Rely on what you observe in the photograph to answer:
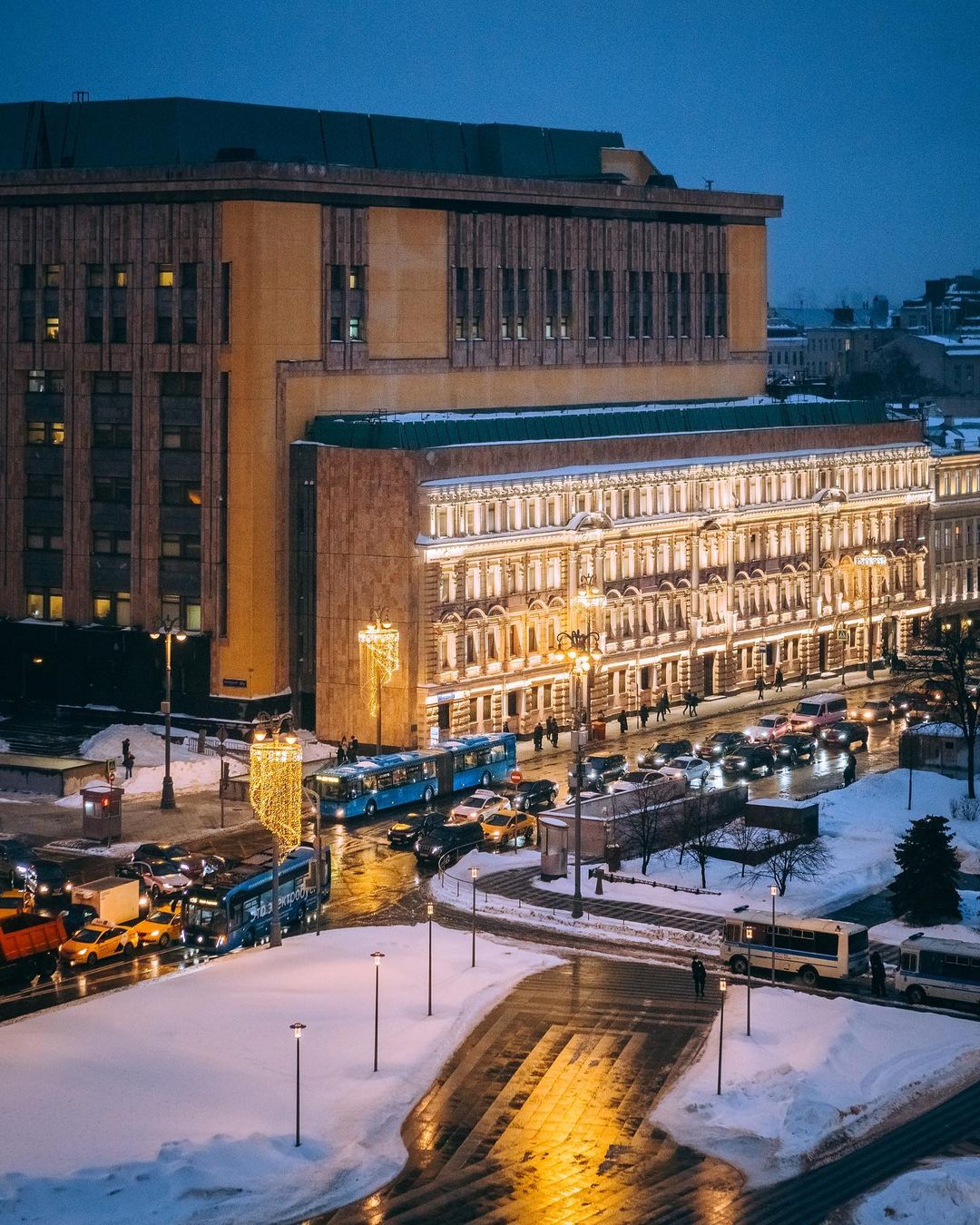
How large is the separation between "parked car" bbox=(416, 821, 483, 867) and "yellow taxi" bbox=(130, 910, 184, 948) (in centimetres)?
1263

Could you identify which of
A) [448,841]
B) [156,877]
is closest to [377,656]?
[448,841]

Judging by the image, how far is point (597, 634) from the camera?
370ft

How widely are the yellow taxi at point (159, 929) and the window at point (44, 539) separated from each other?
40.7 m

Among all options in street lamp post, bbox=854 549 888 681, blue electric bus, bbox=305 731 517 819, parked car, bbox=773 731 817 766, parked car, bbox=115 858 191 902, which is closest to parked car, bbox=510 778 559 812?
blue electric bus, bbox=305 731 517 819

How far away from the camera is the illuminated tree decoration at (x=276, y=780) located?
78188 mm

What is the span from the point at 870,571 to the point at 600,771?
42.6 m

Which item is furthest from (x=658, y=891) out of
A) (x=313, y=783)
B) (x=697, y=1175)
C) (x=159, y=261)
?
(x=159, y=261)

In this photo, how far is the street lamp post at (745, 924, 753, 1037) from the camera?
68.7 meters

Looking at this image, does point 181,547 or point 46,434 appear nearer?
point 181,547

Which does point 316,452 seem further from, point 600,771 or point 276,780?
point 276,780

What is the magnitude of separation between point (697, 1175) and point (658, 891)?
27994mm

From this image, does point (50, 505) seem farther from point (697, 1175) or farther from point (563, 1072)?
point (697, 1175)

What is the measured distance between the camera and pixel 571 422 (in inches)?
4889

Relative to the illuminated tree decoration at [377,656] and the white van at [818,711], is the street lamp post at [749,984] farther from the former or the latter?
the white van at [818,711]
